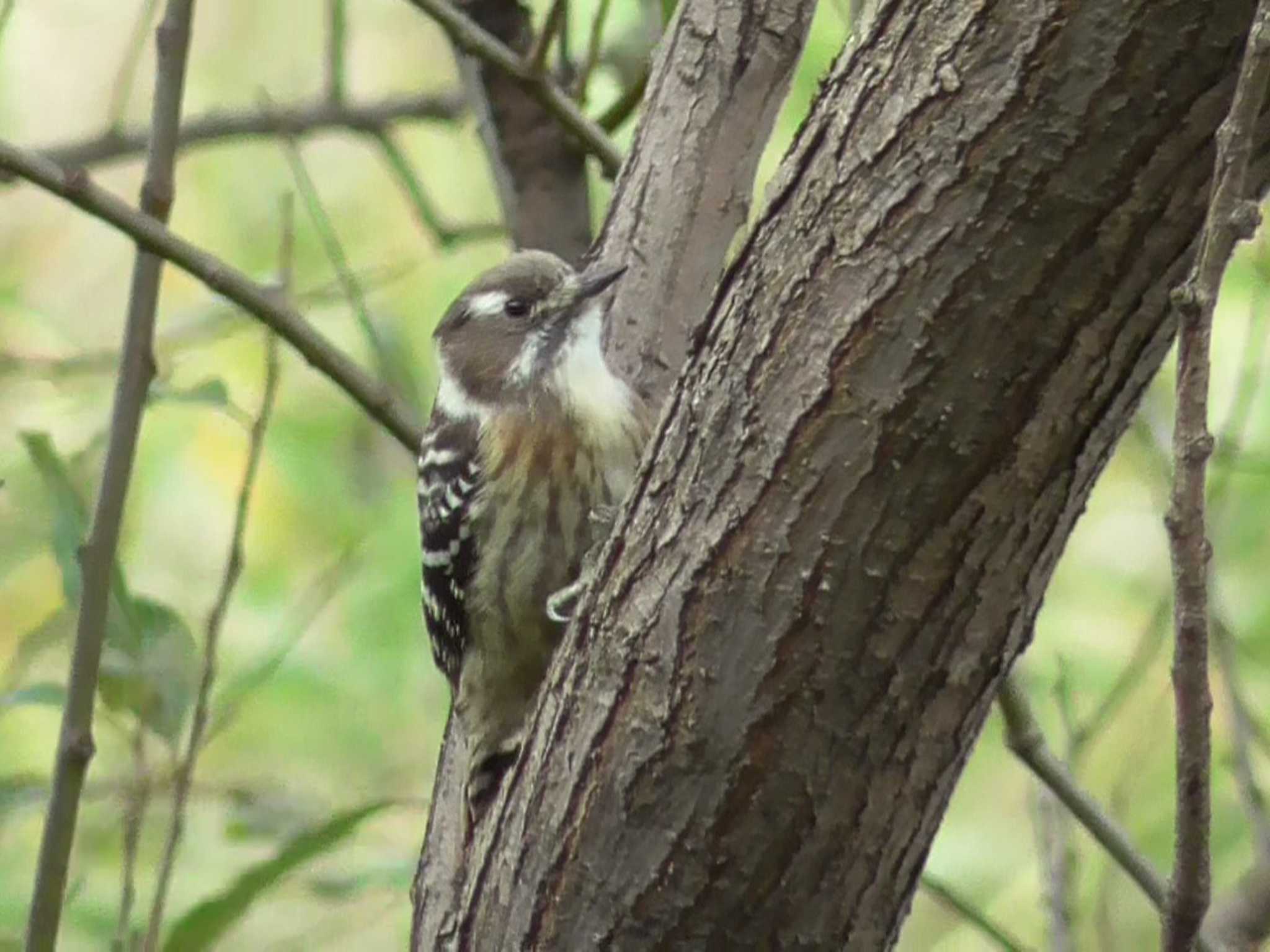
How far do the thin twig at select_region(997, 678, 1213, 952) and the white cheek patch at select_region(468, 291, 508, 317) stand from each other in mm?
1457

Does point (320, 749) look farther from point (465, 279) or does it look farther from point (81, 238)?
point (81, 238)

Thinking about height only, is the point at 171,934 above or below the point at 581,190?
below

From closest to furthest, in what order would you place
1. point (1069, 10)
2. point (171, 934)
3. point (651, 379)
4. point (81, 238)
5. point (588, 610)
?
point (1069, 10)
point (588, 610)
point (171, 934)
point (651, 379)
point (81, 238)

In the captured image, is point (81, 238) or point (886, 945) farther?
point (81, 238)

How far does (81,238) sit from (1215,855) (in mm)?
5197

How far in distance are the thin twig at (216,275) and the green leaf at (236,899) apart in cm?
76

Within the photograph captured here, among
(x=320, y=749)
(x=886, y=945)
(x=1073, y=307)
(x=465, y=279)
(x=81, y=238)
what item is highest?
(x=81, y=238)

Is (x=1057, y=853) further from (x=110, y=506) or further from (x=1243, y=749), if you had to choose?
(x=110, y=506)

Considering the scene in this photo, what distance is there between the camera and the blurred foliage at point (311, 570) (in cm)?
363

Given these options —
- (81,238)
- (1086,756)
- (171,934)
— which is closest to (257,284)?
(171,934)

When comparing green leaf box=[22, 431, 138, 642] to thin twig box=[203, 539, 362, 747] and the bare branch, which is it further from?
the bare branch

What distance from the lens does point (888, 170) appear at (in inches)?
76.0

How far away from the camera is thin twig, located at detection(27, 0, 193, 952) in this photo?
9.34ft

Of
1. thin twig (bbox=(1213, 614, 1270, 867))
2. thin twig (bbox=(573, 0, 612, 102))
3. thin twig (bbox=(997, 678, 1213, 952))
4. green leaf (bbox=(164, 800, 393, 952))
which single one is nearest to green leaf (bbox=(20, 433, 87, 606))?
green leaf (bbox=(164, 800, 393, 952))
